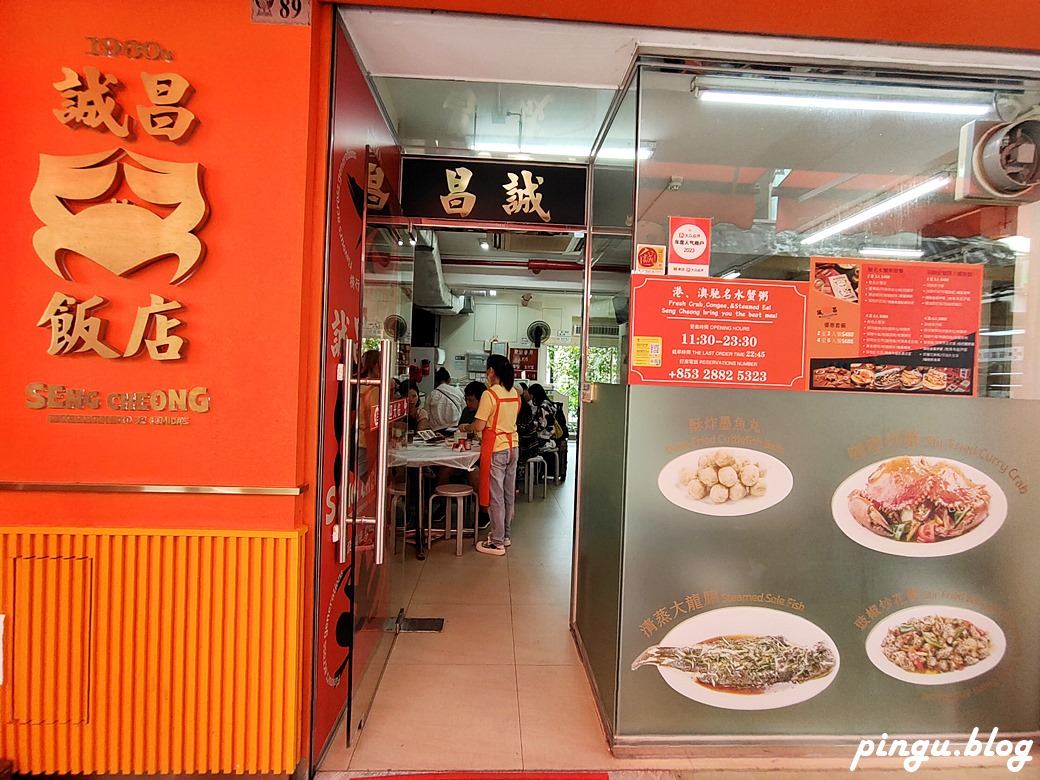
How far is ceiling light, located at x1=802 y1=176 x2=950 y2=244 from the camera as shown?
211 centimetres

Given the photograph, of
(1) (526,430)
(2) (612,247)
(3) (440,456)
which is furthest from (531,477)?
(2) (612,247)

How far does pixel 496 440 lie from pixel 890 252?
314cm

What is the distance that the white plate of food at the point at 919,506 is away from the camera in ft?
6.84

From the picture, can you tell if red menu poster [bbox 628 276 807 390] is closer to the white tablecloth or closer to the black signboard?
the black signboard

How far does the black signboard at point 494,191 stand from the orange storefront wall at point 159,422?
1.14 metres

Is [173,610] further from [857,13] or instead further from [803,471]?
[857,13]

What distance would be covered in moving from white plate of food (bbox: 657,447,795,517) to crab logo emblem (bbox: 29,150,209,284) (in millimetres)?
1993

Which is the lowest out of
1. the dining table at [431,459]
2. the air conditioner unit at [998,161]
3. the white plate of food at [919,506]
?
the dining table at [431,459]

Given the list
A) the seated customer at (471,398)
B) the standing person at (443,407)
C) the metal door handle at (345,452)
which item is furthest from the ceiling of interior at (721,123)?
the standing person at (443,407)

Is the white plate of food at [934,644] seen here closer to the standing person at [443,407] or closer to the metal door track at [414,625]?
the metal door track at [414,625]

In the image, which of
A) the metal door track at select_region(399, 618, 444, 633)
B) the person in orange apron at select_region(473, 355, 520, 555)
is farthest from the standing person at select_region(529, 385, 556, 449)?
the metal door track at select_region(399, 618, 444, 633)

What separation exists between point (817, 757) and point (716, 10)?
2990 mm

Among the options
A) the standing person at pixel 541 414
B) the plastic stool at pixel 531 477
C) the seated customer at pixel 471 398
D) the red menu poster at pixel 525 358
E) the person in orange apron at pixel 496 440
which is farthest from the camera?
the red menu poster at pixel 525 358

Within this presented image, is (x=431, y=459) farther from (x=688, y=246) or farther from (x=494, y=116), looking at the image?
(x=688, y=246)
